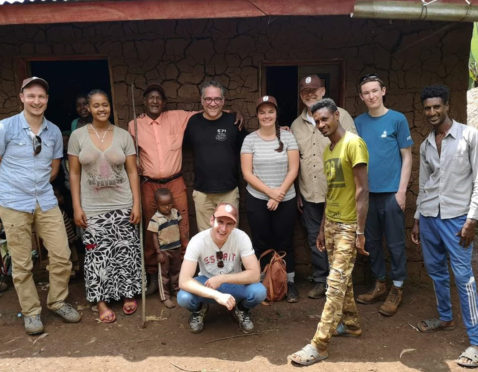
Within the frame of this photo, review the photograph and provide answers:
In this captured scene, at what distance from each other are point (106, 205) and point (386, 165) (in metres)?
2.54

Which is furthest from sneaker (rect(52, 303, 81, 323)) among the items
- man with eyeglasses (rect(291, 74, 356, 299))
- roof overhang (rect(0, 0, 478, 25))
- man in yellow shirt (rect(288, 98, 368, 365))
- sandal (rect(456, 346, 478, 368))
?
sandal (rect(456, 346, 478, 368))

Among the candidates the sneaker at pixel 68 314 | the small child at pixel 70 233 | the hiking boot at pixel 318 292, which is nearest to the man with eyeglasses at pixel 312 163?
the hiking boot at pixel 318 292

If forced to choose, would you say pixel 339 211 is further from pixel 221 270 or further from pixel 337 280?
pixel 221 270

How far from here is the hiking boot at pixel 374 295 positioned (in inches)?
160

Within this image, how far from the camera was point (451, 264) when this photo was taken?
319 centimetres

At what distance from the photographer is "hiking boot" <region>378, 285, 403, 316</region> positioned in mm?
3839

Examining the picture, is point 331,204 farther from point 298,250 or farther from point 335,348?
point 298,250

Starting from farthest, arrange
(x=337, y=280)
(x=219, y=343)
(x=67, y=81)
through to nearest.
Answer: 1. (x=67, y=81)
2. (x=219, y=343)
3. (x=337, y=280)

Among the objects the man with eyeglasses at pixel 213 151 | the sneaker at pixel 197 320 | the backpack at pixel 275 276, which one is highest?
the man with eyeglasses at pixel 213 151

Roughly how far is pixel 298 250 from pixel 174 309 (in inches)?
58.9

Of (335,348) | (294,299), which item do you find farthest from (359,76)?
(335,348)

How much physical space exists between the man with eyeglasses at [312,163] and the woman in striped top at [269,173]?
131 mm

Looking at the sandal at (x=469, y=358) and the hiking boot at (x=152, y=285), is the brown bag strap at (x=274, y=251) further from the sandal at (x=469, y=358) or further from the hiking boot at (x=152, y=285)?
the sandal at (x=469, y=358)

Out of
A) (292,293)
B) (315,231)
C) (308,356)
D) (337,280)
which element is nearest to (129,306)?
(292,293)
